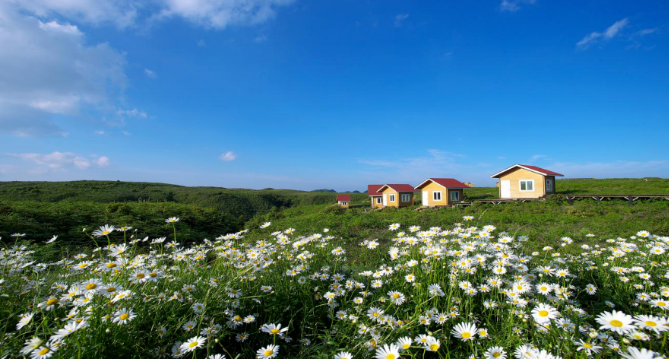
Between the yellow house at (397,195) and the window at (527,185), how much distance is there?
1022cm

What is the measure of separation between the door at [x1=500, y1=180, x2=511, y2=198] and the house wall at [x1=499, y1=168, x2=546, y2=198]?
0.81 ft

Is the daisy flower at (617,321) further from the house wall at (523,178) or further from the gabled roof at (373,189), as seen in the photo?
the gabled roof at (373,189)

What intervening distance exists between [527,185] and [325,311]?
27.1 meters

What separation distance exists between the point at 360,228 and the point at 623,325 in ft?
Answer: 44.1

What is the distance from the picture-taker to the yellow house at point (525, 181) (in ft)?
76.8

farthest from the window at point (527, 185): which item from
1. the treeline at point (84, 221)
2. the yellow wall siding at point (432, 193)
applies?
the treeline at point (84, 221)

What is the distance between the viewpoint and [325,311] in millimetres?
2951

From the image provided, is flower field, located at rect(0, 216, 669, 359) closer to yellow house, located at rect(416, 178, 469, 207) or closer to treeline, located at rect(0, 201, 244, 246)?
treeline, located at rect(0, 201, 244, 246)

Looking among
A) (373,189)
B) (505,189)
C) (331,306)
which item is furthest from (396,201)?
(331,306)

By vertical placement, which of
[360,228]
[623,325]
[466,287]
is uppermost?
[623,325]

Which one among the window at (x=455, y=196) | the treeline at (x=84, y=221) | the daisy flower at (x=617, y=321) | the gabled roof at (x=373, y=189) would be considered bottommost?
the treeline at (x=84, y=221)

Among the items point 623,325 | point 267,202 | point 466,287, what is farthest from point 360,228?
point 267,202

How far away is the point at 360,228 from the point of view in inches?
Answer: 587

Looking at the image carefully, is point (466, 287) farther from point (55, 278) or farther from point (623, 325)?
point (55, 278)
